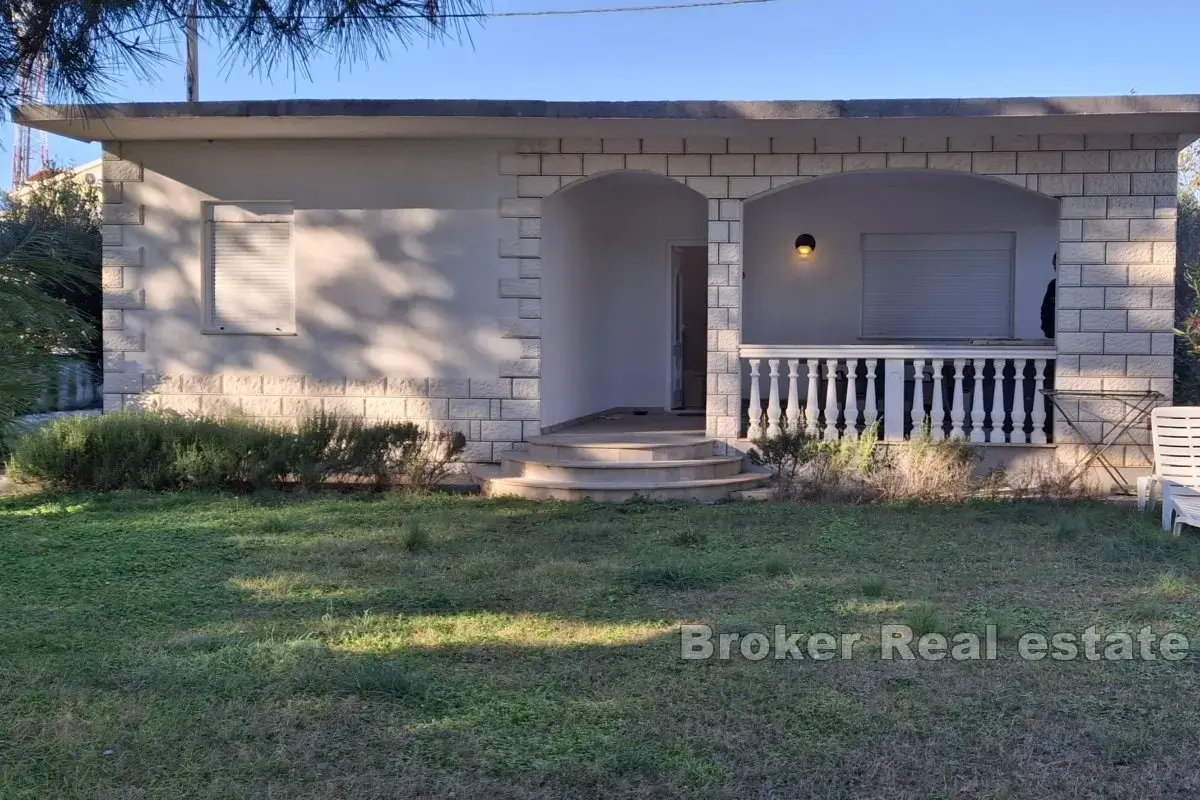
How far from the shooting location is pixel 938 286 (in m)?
12.5

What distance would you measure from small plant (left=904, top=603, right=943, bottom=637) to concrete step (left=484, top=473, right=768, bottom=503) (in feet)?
12.2

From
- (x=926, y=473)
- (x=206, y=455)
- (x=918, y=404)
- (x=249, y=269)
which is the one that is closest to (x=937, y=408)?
(x=918, y=404)

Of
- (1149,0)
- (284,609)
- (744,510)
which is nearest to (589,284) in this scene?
(744,510)

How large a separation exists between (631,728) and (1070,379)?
705 centimetres

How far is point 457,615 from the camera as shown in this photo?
535 cm

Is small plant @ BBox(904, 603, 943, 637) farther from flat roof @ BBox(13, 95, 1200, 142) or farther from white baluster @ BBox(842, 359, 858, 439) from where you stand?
flat roof @ BBox(13, 95, 1200, 142)

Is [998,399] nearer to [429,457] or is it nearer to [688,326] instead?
[688,326]

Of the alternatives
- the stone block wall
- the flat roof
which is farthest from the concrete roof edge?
the stone block wall

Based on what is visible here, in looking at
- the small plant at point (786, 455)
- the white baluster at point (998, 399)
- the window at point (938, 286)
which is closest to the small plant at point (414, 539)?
the small plant at point (786, 455)

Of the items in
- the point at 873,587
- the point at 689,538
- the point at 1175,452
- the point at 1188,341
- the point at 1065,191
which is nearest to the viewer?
the point at 873,587

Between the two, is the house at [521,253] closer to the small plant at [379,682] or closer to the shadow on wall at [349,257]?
the shadow on wall at [349,257]

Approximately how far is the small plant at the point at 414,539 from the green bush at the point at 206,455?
6.68ft

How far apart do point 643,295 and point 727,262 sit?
10.7 ft

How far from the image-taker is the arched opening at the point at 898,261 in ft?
39.9
